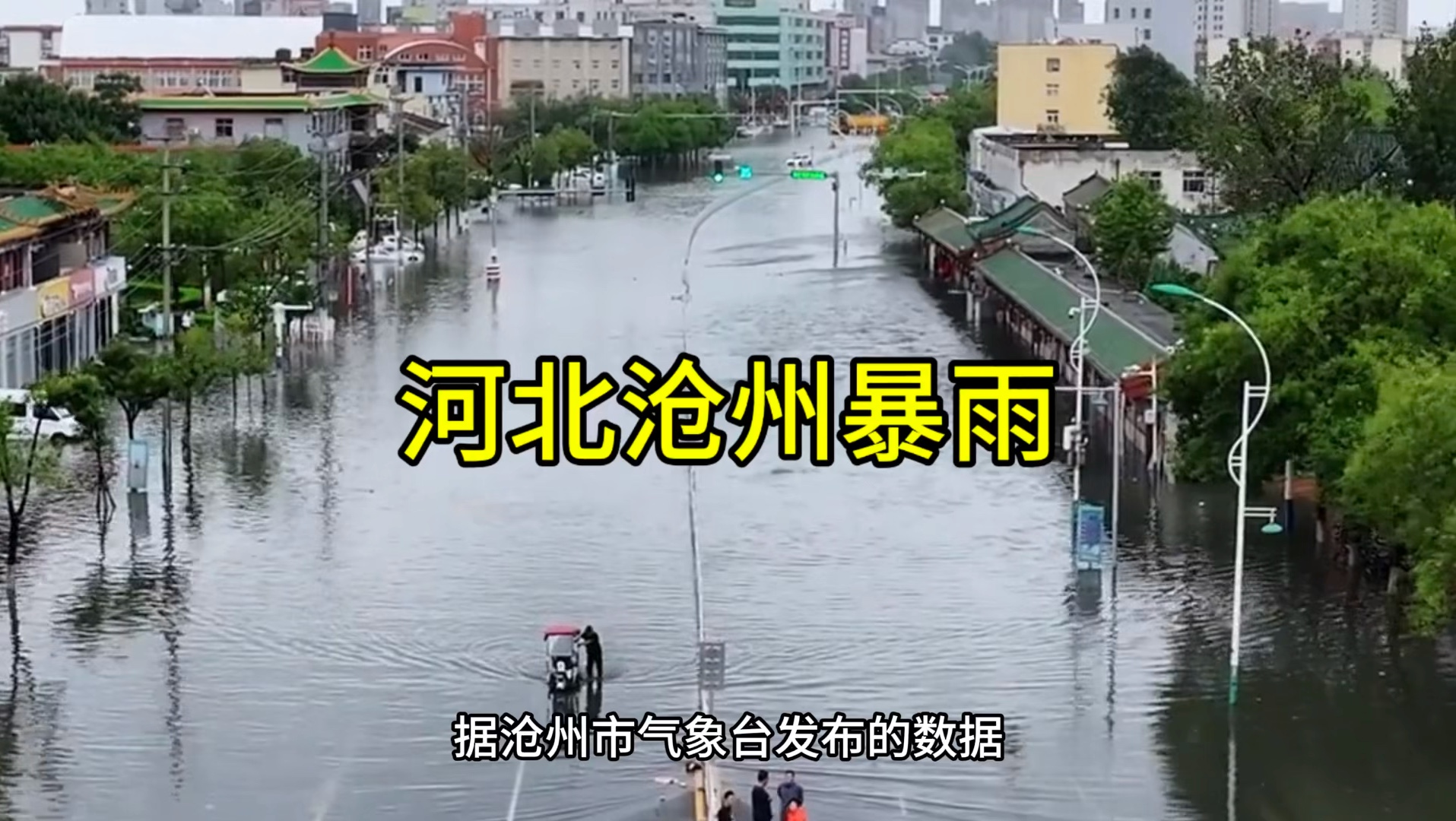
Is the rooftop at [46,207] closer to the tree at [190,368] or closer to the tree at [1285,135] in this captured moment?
the tree at [190,368]

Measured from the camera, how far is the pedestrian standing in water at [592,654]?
1492cm

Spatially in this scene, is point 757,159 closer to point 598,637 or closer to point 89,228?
point 89,228

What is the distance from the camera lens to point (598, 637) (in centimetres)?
1571

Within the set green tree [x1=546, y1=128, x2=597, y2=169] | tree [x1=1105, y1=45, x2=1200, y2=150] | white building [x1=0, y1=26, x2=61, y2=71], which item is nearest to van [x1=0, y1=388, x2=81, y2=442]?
tree [x1=1105, y1=45, x2=1200, y2=150]

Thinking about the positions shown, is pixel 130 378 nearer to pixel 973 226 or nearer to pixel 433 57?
pixel 973 226

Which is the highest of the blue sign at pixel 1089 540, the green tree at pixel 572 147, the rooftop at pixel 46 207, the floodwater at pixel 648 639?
the green tree at pixel 572 147

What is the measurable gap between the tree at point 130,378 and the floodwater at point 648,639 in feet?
2.77

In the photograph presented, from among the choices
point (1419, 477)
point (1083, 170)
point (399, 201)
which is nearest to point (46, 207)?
point (1419, 477)

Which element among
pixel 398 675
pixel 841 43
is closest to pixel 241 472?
pixel 398 675

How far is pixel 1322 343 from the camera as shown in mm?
18906

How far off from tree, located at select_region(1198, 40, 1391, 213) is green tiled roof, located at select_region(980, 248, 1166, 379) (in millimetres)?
3036

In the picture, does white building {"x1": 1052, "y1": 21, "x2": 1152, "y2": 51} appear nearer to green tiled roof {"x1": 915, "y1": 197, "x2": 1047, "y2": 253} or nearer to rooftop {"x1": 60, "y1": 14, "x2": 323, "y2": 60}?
rooftop {"x1": 60, "y1": 14, "x2": 323, "y2": 60}

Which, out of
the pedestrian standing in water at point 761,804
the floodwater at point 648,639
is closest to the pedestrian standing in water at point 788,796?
the pedestrian standing in water at point 761,804

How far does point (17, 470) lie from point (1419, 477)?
1007 cm
